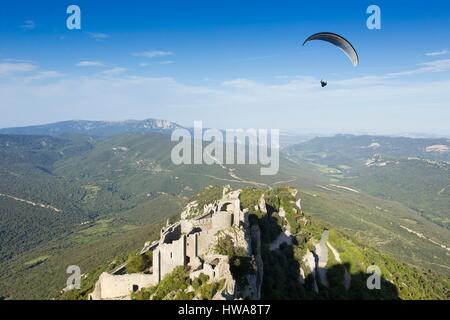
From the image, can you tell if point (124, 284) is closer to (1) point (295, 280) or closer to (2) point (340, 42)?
(1) point (295, 280)

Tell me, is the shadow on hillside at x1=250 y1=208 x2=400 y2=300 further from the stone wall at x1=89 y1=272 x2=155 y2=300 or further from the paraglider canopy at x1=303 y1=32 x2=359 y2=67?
the paraglider canopy at x1=303 y1=32 x2=359 y2=67

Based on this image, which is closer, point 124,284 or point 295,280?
point 124,284

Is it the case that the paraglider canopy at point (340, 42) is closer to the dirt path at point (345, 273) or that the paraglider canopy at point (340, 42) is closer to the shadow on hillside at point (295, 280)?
the shadow on hillside at point (295, 280)

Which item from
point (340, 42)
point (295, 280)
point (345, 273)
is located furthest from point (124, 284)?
point (345, 273)

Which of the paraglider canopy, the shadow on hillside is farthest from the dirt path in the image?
the paraglider canopy

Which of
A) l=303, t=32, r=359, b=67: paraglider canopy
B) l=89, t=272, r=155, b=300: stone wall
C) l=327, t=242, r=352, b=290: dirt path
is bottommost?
l=327, t=242, r=352, b=290: dirt path

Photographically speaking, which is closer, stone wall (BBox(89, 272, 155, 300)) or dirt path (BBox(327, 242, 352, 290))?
stone wall (BBox(89, 272, 155, 300))

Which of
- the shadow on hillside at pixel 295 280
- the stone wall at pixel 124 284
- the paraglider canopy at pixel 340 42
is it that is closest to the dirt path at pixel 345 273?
the shadow on hillside at pixel 295 280
